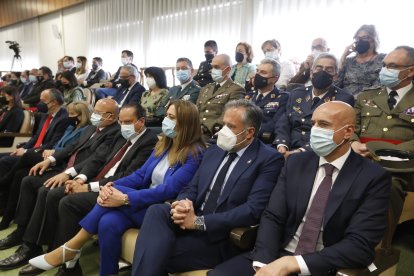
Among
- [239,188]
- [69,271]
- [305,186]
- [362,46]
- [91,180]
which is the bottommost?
[69,271]

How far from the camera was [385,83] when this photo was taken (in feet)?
8.02

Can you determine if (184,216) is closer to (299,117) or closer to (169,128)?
(169,128)

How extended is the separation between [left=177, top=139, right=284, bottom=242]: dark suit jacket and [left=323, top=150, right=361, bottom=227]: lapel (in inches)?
15.0

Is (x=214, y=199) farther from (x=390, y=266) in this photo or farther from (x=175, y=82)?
(x=175, y=82)

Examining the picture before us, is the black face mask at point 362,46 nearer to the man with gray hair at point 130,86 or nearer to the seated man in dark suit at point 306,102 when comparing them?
the seated man in dark suit at point 306,102

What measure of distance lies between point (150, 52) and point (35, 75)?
110 inches

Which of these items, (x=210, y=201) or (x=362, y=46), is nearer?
(x=210, y=201)

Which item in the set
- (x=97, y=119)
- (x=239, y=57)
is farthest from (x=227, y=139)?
(x=239, y=57)

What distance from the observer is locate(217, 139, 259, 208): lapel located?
195 cm

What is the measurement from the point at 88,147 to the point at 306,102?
193 cm

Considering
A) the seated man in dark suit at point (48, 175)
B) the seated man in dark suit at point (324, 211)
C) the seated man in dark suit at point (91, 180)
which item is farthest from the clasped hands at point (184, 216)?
the seated man in dark suit at point (48, 175)

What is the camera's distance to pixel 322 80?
2617mm

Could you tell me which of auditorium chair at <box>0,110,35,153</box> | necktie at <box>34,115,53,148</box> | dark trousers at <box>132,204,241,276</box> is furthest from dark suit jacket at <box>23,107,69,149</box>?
dark trousers at <box>132,204,241,276</box>

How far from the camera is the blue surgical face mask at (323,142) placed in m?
1.64
